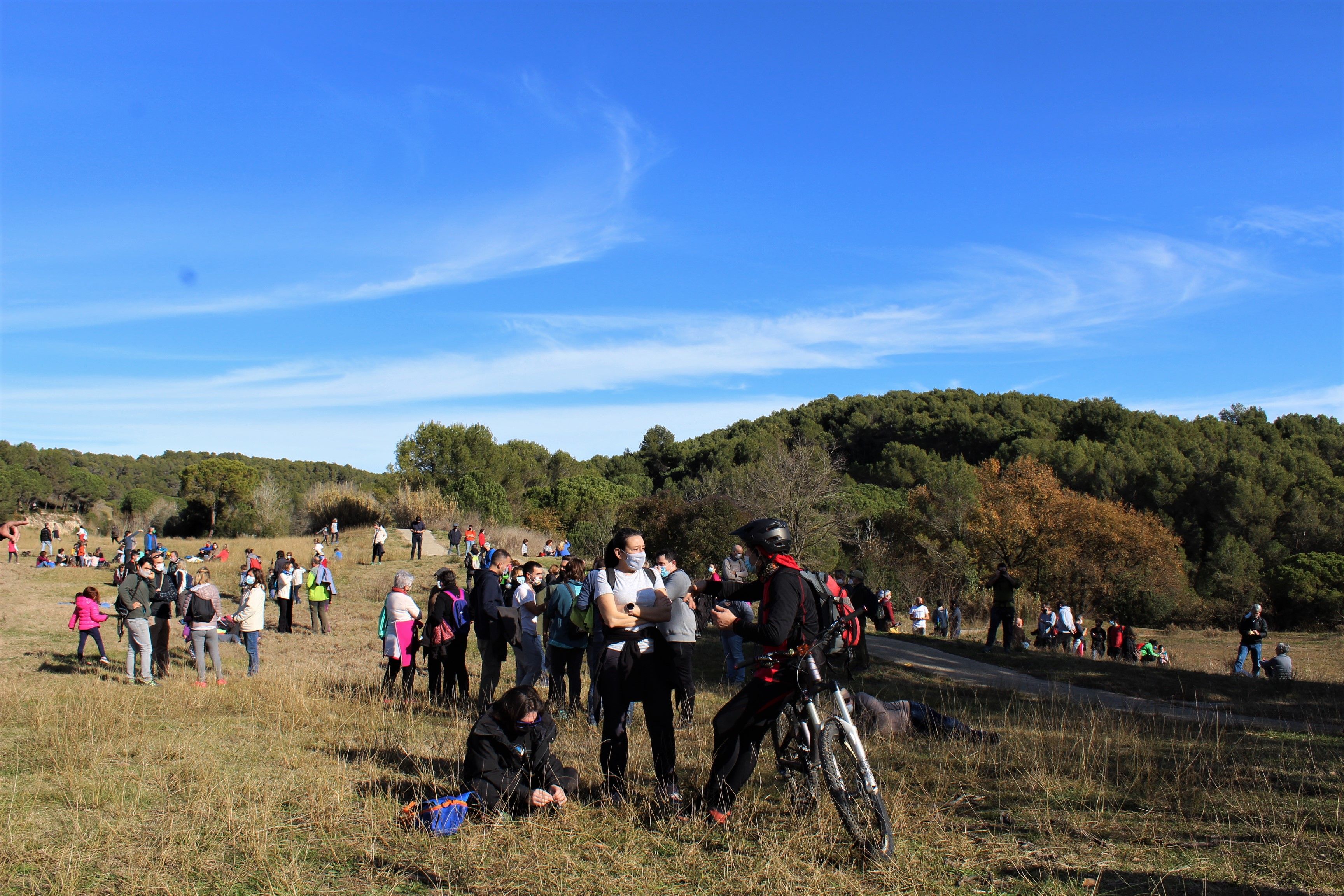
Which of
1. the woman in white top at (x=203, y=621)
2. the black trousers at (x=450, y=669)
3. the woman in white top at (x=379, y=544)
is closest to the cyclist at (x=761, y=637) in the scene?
the black trousers at (x=450, y=669)

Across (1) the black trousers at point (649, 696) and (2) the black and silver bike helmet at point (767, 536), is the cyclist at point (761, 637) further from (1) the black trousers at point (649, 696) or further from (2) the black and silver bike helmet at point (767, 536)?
(1) the black trousers at point (649, 696)

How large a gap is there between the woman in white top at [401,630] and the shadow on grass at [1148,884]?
23.2 feet

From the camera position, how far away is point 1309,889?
3.61 metres

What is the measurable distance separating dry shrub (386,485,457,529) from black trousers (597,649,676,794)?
3613 cm

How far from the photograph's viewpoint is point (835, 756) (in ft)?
12.7

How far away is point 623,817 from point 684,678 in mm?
2223

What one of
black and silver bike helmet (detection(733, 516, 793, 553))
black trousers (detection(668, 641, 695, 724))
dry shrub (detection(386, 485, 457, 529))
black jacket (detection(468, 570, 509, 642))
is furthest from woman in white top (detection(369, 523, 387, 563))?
black and silver bike helmet (detection(733, 516, 793, 553))

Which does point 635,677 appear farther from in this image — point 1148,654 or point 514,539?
point 514,539

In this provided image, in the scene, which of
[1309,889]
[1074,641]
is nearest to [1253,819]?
[1309,889]

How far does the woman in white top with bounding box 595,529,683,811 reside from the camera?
472cm

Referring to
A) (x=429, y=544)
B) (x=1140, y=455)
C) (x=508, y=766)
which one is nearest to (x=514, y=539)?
(x=429, y=544)

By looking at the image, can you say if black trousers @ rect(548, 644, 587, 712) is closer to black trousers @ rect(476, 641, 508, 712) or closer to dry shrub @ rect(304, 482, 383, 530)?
black trousers @ rect(476, 641, 508, 712)

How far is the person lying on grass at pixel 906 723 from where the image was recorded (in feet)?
21.5

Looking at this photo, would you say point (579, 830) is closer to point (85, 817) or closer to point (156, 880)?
point (156, 880)
